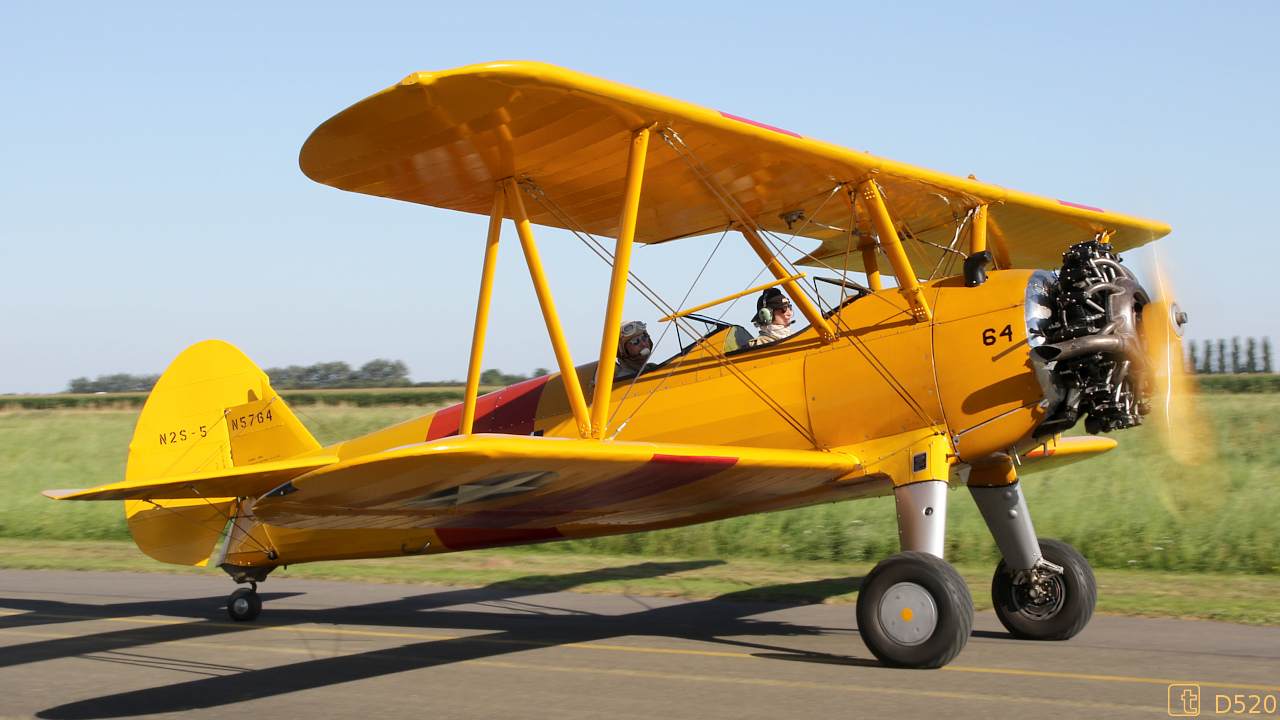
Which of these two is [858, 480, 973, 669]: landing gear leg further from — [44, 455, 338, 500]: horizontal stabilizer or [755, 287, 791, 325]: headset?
[44, 455, 338, 500]: horizontal stabilizer

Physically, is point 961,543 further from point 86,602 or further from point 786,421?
point 86,602

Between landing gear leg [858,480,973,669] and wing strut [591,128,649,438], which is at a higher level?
wing strut [591,128,649,438]

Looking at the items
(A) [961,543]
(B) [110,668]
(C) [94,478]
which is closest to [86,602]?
(B) [110,668]

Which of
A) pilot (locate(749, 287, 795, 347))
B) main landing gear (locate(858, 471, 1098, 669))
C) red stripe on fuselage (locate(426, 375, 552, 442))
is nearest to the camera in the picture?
main landing gear (locate(858, 471, 1098, 669))

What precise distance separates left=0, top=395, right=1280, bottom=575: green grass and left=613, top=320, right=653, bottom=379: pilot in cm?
354

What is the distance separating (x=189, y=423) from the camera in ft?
30.7

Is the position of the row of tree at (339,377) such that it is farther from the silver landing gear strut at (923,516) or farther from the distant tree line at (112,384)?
the silver landing gear strut at (923,516)

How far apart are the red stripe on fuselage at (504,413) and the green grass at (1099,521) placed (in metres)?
4.18

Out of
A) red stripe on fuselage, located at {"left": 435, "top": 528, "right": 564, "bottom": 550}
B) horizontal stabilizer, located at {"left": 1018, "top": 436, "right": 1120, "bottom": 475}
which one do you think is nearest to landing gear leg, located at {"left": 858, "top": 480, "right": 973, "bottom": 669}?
horizontal stabilizer, located at {"left": 1018, "top": 436, "right": 1120, "bottom": 475}

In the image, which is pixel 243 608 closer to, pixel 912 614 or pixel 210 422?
pixel 210 422

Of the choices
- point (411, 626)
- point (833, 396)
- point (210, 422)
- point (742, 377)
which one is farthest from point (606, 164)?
point (210, 422)

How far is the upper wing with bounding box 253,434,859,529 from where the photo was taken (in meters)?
4.80

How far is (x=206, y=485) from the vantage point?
6809mm

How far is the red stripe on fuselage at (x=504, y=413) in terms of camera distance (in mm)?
7840
